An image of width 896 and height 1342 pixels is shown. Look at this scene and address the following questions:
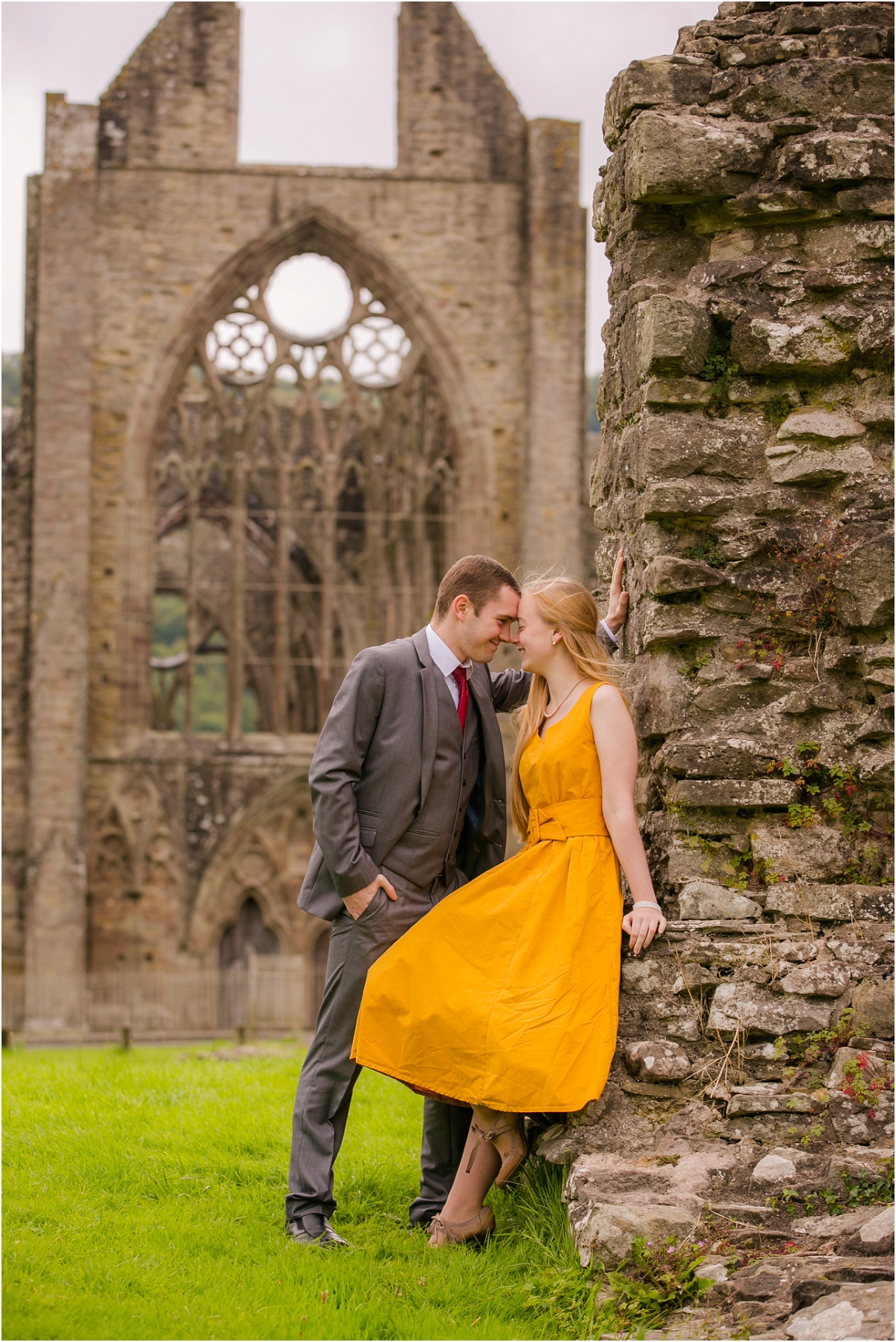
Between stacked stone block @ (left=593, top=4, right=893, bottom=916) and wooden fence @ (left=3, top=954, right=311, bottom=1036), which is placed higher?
stacked stone block @ (left=593, top=4, right=893, bottom=916)

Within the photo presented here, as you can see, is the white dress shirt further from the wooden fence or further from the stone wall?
the wooden fence

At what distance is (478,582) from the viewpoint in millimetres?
4340

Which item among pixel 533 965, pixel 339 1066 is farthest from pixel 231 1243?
pixel 533 965

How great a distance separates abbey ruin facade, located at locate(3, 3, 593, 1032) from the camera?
54.2ft

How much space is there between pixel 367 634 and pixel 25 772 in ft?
14.4

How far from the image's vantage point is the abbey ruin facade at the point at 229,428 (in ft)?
54.2

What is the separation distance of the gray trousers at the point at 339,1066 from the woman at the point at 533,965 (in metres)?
0.19

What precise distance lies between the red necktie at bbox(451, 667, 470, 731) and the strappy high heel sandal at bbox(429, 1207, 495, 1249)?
4.71 ft

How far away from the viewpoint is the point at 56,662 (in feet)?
54.1

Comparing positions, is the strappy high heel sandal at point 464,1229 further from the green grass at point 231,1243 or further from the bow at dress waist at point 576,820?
the bow at dress waist at point 576,820

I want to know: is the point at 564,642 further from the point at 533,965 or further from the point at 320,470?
the point at 320,470

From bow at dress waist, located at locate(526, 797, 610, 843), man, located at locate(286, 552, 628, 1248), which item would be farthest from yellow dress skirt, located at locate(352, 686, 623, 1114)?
man, located at locate(286, 552, 628, 1248)

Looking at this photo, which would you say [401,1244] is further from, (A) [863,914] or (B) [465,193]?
(B) [465,193]

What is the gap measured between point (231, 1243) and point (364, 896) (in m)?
1.03
